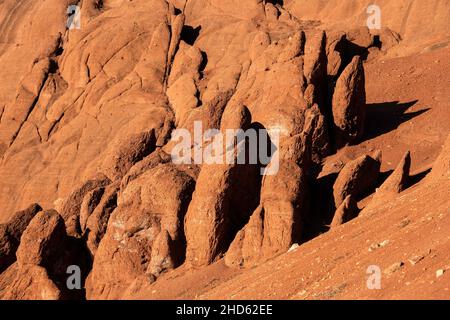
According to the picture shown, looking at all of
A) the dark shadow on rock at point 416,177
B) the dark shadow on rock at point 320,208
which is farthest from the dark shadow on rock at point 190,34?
the dark shadow on rock at point 416,177

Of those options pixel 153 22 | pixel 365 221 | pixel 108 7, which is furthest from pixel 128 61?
pixel 365 221

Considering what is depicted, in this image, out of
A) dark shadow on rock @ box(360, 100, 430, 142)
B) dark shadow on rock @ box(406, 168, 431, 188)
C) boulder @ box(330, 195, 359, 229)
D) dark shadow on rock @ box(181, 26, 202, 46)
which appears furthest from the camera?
dark shadow on rock @ box(181, 26, 202, 46)

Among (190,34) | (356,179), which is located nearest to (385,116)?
(356,179)

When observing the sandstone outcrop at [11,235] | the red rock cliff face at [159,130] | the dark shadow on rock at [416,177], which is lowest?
the sandstone outcrop at [11,235]

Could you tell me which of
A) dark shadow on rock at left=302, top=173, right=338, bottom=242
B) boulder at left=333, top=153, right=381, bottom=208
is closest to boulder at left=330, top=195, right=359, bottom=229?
dark shadow on rock at left=302, top=173, right=338, bottom=242

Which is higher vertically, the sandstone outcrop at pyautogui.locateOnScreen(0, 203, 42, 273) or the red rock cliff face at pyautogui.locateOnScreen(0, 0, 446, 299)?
the red rock cliff face at pyautogui.locateOnScreen(0, 0, 446, 299)

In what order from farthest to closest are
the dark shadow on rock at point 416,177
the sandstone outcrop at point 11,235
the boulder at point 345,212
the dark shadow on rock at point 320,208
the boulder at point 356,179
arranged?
the sandstone outcrop at point 11,235, the boulder at point 356,179, the dark shadow on rock at point 416,177, the dark shadow on rock at point 320,208, the boulder at point 345,212

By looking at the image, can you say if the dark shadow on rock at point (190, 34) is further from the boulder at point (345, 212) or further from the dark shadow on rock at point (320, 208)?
the boulder at point (345, 212)

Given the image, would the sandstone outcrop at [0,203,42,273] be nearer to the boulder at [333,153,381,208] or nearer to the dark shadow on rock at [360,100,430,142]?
the boulder at [333,153,381,208]
